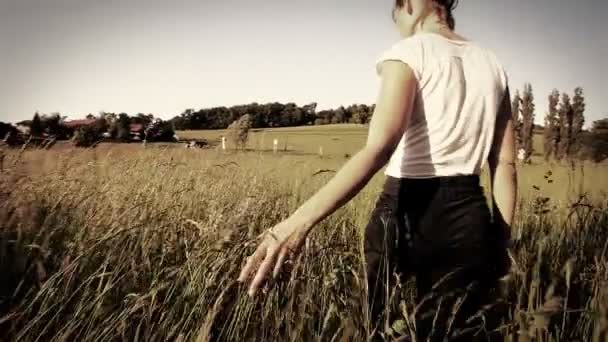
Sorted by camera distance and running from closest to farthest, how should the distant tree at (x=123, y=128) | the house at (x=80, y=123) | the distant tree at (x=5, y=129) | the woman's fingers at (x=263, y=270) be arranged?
1. the woman's fingers at (x=263, y=270)
2. the distant tree at (x=5, y=129)
3. the house at (x=80, y=123)
4. the distant tree at (x=123, y=128)

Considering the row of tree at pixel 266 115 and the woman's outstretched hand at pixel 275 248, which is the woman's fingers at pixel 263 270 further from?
the row of tree at pixel 266 115

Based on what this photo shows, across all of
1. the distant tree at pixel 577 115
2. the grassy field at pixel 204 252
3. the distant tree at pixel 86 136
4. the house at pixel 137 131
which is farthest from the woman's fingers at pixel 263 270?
the house at pixel 137 131

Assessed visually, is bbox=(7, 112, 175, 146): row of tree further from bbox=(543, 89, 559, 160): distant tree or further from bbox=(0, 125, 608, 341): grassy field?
bbox=(543, 89, 559, 160): distant tree

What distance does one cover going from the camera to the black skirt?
95 cm

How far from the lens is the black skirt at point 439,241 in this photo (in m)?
0.95

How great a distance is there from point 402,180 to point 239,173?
2.69 m

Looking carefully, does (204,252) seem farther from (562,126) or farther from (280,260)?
(562,126)

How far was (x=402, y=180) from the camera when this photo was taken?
96 cm

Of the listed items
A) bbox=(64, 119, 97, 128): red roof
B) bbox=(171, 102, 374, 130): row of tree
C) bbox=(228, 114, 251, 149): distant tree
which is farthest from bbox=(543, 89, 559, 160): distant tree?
bbox=(64, 119, 97, 128): red roof

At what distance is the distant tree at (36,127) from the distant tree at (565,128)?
11.2ft

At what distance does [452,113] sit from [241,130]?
156 inches

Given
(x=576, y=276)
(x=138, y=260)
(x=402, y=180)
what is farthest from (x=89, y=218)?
(x=576, y=276)

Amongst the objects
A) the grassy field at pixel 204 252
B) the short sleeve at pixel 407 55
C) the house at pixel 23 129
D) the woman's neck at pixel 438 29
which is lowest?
the grassy field at pixel 204 252

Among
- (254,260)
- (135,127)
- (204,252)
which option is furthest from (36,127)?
(254,260)
